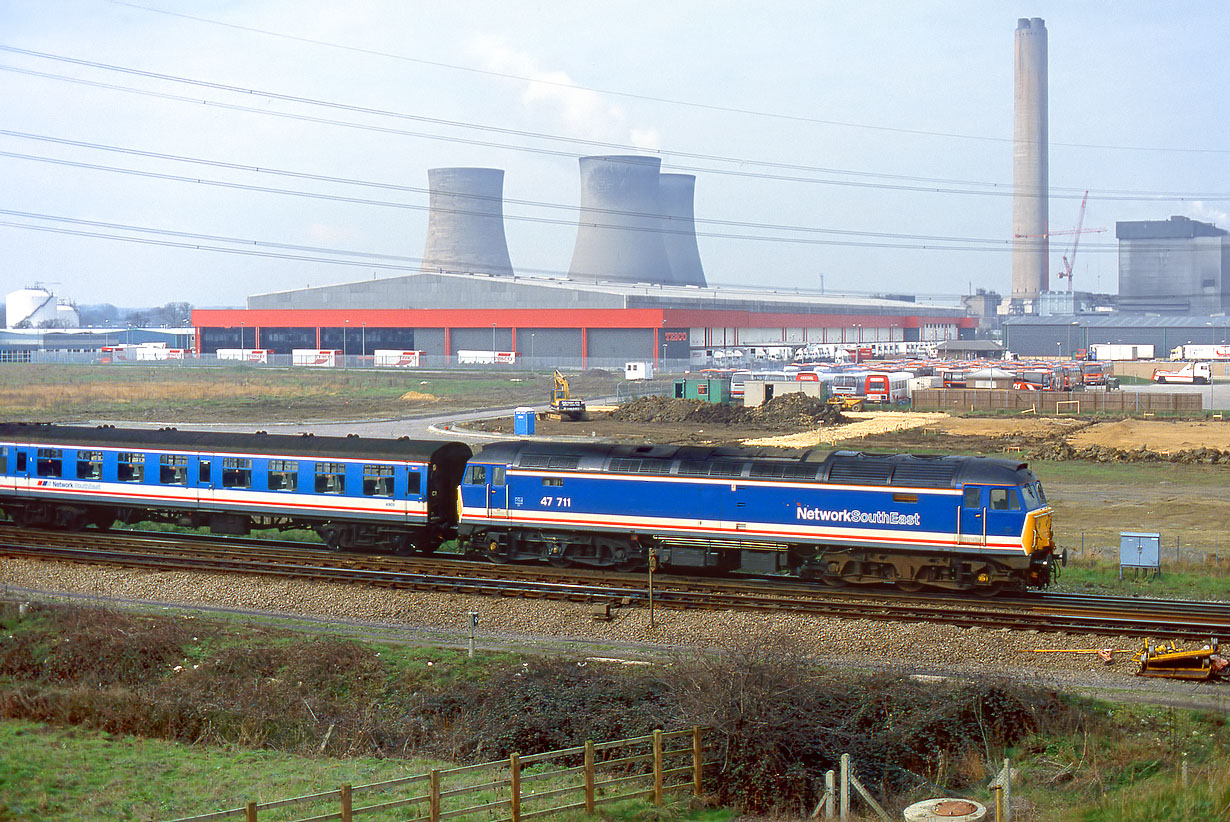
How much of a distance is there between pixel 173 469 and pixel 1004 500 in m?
24.0

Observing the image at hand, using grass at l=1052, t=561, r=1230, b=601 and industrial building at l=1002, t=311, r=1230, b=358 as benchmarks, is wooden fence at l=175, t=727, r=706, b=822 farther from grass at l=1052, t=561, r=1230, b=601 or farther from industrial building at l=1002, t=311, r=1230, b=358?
industrial building at l=1002, t=311, r=1230, b=358

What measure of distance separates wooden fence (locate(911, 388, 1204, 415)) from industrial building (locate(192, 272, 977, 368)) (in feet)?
157

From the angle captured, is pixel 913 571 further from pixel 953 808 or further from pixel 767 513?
pixel 953 808

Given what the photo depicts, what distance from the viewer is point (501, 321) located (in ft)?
425

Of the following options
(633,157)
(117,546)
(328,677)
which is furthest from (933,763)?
(633,157)

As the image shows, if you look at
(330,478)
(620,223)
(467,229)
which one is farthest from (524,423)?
(620,223)

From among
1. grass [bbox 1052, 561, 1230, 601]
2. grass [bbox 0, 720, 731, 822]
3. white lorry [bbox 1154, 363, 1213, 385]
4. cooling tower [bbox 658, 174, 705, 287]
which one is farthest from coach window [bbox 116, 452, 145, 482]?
cooling tower [bbox 658, 174, 705, 287]

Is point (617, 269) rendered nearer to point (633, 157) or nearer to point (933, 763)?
point (633, 157)

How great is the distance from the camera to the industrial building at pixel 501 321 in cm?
12750

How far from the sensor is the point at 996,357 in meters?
153

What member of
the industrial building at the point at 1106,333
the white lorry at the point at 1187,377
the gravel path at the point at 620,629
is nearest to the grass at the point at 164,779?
the gravel path at the point at 620,629

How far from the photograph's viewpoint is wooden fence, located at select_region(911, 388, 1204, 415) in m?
76.6

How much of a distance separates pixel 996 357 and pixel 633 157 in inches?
2149

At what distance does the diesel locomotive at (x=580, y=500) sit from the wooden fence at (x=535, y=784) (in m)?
8.60
